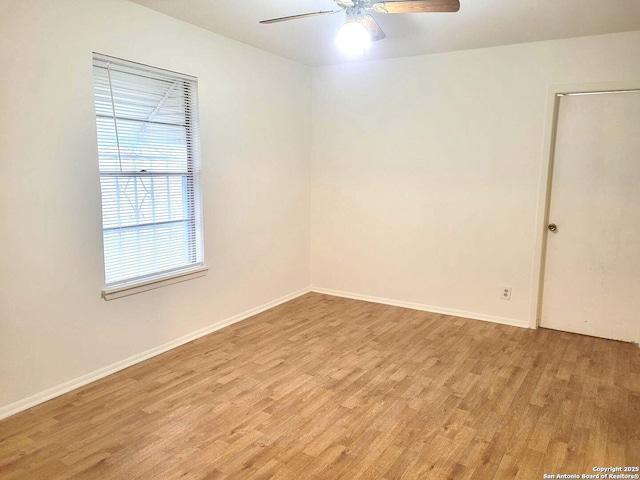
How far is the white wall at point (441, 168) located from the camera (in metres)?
3.75

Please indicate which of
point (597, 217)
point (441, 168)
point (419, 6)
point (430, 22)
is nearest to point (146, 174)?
point (419, 6)

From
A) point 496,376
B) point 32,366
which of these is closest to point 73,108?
point 32,366

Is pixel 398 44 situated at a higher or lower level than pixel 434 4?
higher

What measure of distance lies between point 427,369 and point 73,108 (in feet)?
9.49

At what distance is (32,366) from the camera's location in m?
2.59

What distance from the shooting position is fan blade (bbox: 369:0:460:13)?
7.23ft

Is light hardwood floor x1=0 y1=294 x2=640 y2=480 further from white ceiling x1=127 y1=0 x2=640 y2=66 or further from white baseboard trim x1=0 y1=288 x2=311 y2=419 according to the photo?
white ceiling x1=127 y1=0 x2=640 y2=66

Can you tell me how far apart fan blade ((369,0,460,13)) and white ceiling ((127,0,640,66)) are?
625 millimetres

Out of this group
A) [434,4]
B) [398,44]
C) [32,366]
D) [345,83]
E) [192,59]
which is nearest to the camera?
[434,4]

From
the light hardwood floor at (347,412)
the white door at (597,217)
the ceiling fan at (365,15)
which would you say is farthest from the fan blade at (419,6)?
the light hardwood floor at (347,412)

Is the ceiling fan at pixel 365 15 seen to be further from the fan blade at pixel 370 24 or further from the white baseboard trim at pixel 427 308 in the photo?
the white baseboard trim at pixel 427 308

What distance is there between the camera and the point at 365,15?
243 cm

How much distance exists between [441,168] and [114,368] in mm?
3251

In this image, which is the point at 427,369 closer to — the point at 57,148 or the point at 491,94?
the point at 491,94
